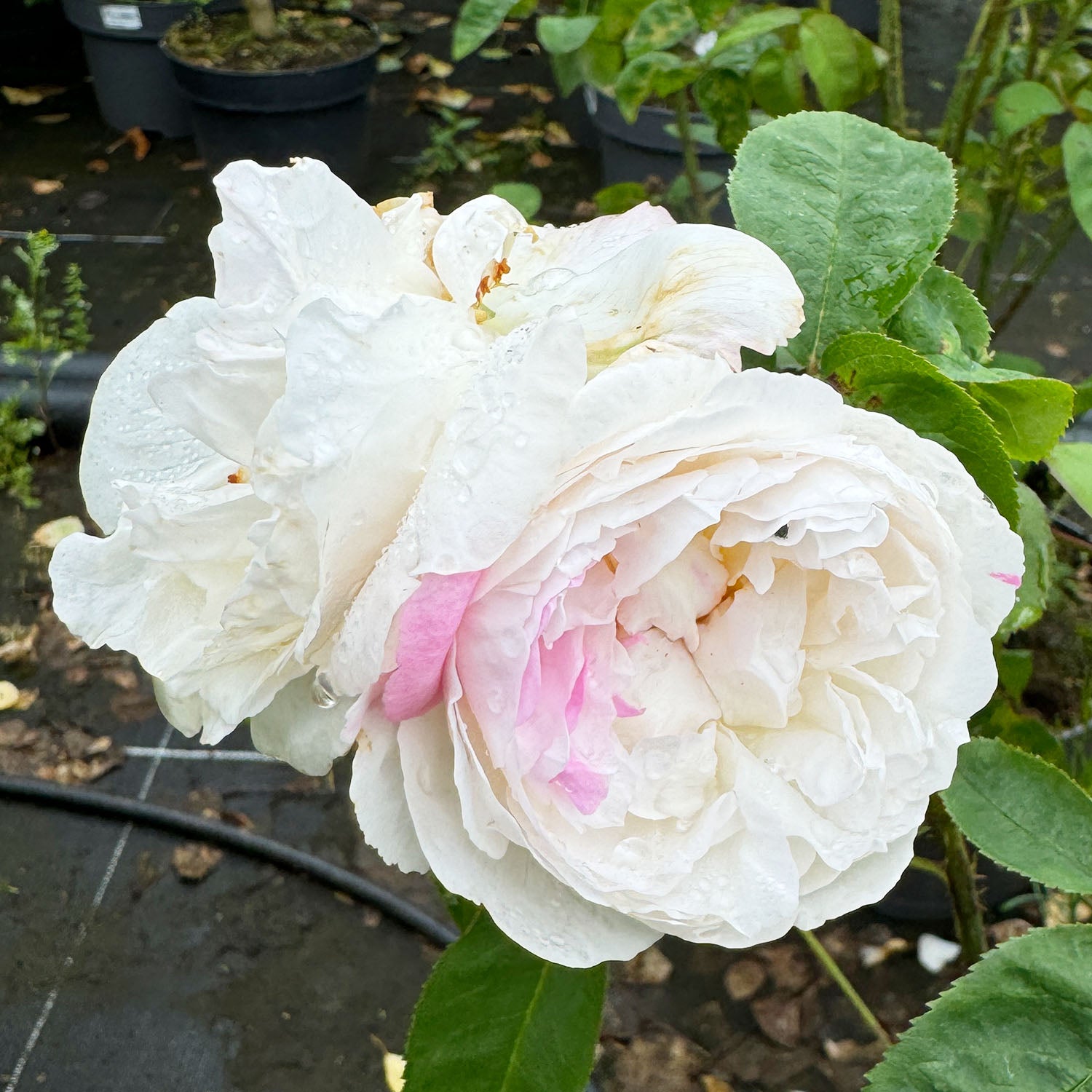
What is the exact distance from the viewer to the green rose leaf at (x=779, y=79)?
941mm

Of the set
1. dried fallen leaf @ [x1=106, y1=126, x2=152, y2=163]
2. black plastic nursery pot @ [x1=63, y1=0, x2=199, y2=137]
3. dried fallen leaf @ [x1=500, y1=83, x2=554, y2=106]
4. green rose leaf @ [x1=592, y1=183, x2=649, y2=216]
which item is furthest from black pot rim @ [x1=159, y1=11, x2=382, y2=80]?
green rose leaf @ [x1=592, y1=183, x2=649, y2=216]

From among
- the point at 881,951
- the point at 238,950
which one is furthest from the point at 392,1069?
the point at 881,951

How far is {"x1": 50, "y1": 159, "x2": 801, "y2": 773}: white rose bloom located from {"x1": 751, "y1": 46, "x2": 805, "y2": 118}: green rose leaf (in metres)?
0.62

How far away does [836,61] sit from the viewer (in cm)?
90

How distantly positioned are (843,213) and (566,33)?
0.55m

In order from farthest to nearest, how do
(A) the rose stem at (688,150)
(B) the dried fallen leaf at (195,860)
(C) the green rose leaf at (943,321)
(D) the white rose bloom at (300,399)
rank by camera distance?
(B) the dried fallen leaf at (195,860), (A) the rose stem at (688,150), (C) the green rose leaf at (943,321), (D) the white rose bloom at (300,399)

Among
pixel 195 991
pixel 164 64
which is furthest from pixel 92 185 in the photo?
pixel 195 991

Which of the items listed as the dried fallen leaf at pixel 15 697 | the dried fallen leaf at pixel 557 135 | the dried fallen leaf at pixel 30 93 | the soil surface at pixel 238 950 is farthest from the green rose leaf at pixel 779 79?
the dried fallen leaf at pixel 30 93

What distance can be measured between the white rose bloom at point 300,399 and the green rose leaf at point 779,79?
62 cm

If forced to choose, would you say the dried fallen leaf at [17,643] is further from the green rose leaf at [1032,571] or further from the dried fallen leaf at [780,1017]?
the green rose leaf at [1032,571]

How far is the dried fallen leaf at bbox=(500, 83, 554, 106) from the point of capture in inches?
122

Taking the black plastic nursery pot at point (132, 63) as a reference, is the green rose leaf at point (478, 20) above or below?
above

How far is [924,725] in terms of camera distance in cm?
37

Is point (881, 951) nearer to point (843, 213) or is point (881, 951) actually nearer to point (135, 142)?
point (843, 213)
